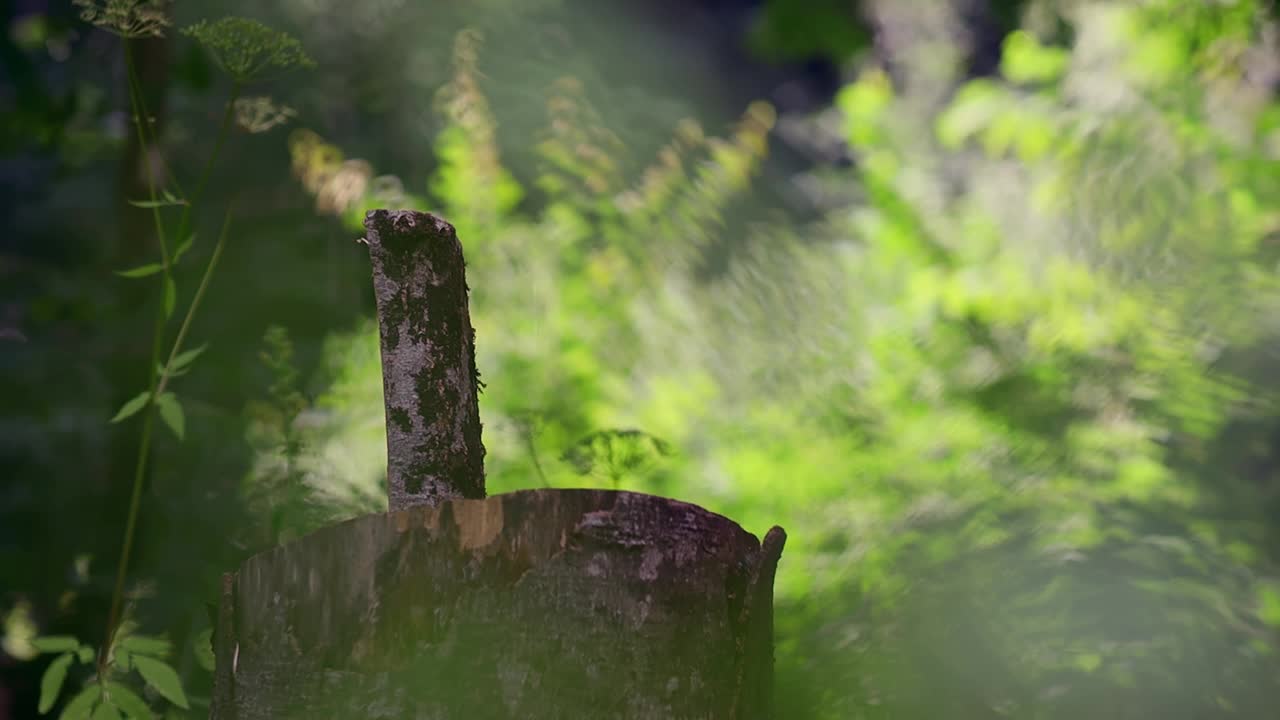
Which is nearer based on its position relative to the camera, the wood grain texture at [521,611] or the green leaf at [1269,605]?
the wood grain texture at [521,611]

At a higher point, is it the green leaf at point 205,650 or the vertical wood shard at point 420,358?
the vertical wood shard at point 420,358

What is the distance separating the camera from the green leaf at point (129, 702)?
5.71 feet

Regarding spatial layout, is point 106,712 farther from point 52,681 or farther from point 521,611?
point 521,611

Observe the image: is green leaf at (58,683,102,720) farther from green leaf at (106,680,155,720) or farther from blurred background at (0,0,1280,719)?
blurred background at (0,0,1280,719)

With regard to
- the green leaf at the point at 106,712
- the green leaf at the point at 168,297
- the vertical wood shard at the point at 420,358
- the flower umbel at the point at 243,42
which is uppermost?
the flower umbel at the point at 243,42

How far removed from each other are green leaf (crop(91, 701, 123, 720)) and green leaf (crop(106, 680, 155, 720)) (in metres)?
0.02

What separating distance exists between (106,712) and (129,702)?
0.03 meters

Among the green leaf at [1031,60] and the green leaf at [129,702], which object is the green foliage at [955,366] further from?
the green leaf at [129,702]

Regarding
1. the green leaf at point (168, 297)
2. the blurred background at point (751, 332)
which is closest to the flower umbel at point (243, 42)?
the blurred background at point (751, 332)

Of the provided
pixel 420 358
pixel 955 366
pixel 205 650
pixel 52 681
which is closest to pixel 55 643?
pixel 52 681

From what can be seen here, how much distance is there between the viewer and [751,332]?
3.79 meters

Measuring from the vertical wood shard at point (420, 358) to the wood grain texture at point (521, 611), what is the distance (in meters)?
0.10

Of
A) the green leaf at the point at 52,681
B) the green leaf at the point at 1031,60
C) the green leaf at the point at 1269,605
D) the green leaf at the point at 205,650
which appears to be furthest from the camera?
the green leaf at the point at 1031,60

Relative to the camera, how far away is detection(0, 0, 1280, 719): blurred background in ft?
7.55
